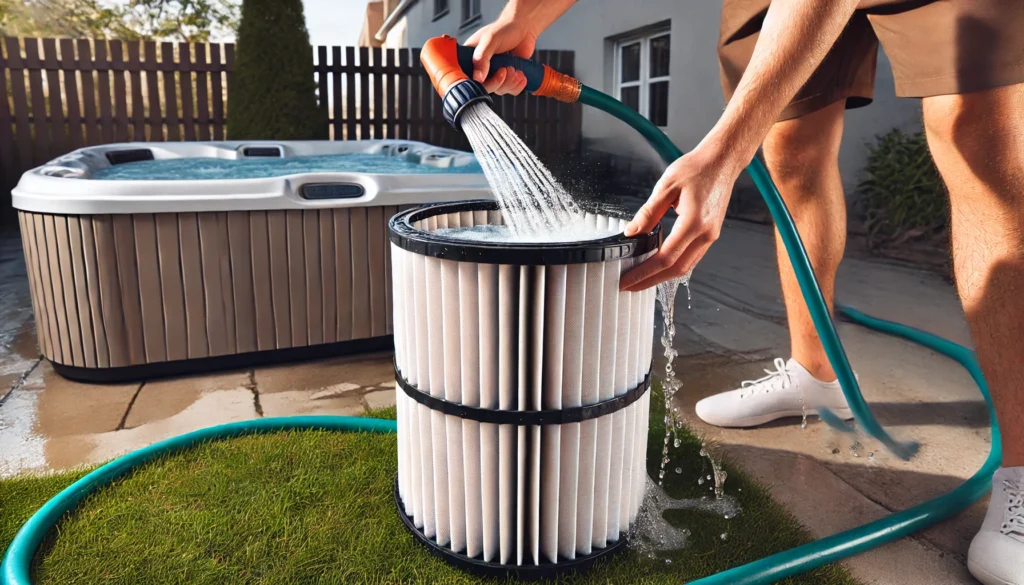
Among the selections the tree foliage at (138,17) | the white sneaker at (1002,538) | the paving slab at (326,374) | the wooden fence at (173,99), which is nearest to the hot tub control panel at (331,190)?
the paving slab at (326,374)

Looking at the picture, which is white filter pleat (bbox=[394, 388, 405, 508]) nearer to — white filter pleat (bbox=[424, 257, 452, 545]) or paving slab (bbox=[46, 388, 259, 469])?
white filter pleat (bbox=[424, 257, 452, 545])

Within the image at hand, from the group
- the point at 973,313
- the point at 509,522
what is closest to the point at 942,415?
the point at 973,313

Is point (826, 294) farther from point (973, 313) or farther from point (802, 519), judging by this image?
point (802, 519)

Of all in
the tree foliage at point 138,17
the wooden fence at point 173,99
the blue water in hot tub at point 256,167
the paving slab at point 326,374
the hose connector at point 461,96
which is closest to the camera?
the hose connector at point 461,96

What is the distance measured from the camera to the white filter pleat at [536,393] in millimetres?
1040

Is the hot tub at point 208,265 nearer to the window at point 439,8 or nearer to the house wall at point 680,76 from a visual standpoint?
the house wall at point 680,76

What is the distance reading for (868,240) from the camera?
13.3 ft

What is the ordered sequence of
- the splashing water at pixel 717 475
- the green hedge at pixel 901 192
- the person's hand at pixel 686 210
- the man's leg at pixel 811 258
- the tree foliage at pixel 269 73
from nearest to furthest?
the person's hand at pixel 686 210 < the splashing water at pixel 717 475 < the man's leg at pixel 811 258 < the green hedge at pixel 901 192 < the tree foliage at pixel 269 73

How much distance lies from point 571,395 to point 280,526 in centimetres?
66

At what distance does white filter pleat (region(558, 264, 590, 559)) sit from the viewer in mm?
1053

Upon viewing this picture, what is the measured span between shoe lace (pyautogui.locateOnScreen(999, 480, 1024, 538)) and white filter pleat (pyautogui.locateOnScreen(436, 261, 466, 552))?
990 mm

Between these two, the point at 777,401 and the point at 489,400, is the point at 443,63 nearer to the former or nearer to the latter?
the point at 489,400

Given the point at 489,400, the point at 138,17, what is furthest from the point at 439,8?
the point at 489,400

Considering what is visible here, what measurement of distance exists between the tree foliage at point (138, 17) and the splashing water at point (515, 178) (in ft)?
36.4
